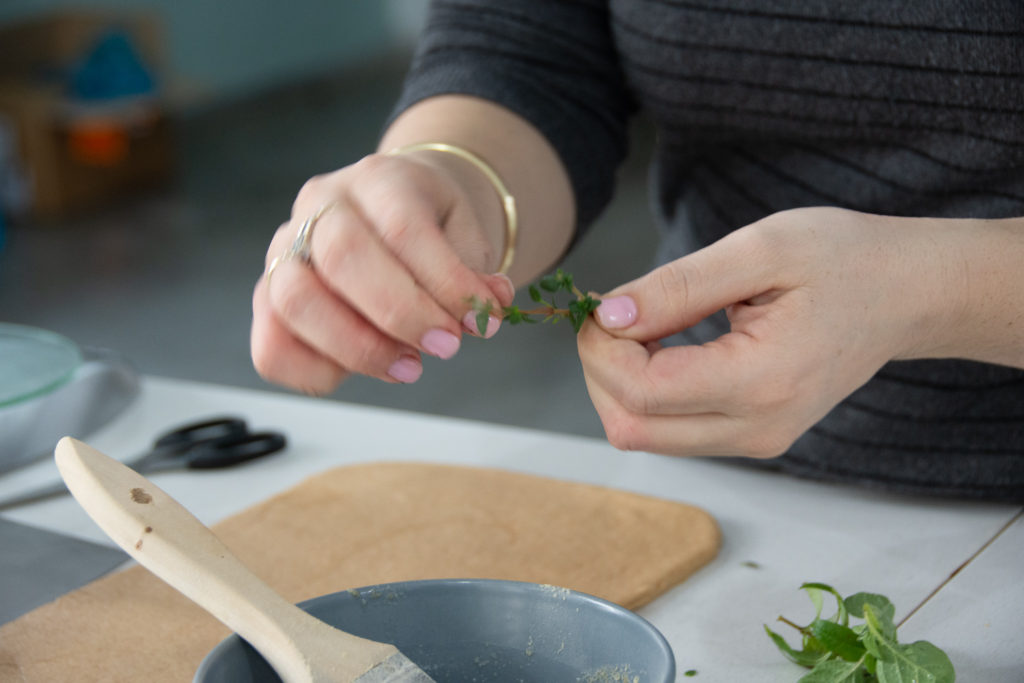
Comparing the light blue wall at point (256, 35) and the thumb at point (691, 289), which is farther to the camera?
the light blue wall at point (256, 35)

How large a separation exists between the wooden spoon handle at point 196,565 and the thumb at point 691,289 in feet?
0.73

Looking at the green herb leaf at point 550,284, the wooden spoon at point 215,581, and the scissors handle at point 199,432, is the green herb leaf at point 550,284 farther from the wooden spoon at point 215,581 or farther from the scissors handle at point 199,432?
the scissors handle at point 199,432

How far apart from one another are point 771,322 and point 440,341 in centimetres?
18

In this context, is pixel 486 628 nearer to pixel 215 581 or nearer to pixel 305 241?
pixel 215 581

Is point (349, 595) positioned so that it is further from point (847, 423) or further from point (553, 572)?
point (847, 423)

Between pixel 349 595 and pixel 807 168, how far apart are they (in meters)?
0.56

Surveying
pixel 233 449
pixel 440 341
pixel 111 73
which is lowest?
pixel 111 73

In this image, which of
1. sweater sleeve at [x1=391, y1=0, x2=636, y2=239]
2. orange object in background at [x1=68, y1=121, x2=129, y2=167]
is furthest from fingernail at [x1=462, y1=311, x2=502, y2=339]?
orange object in background at [x1=68, y1=121, x2=129, y2=167]

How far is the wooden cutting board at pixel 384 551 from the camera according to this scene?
62 cm

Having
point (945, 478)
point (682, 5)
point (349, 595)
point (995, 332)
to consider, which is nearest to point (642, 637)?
point (349, 595)

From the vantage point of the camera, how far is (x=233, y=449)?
0.89m

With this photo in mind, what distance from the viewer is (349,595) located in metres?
0.54

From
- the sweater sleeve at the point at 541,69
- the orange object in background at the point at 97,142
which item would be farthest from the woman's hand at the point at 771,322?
the orange object in background at the point at 97,142

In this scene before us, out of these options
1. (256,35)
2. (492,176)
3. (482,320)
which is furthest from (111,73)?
(482,320)
